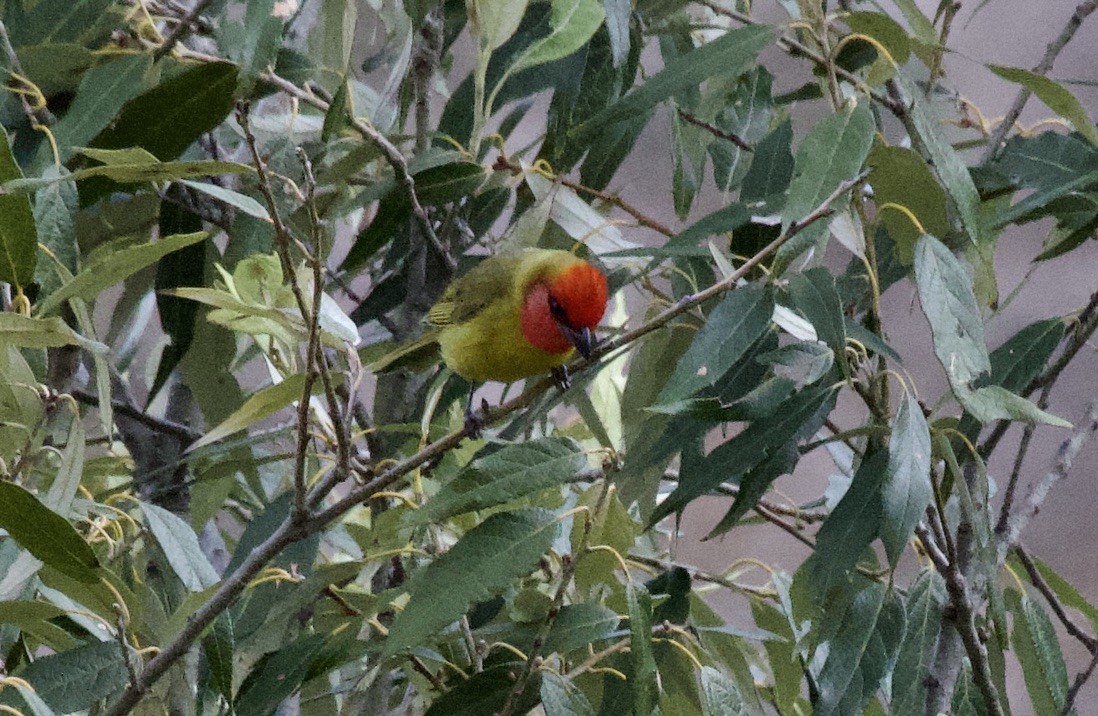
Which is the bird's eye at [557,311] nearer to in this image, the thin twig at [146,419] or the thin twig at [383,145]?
the thin twig at [383,145]

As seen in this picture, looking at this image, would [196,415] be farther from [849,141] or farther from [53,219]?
[849,141]

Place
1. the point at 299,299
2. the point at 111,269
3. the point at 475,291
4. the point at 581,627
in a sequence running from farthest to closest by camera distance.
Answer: the point at 475,291 < the point at 581,627 < the point at 111,269 < the point at 299,299

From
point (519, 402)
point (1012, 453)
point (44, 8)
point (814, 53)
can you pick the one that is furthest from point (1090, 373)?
point (44, 8)

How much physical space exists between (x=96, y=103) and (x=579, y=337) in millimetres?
604

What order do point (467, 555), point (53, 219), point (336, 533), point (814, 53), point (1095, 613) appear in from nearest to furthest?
point (467, 555) < point (53, 219) < point (814, 53) < point (1095, 613) < point (336, 533)

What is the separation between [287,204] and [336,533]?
1.62ft

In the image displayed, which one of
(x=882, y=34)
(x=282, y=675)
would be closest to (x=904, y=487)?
(x=882, y=34)

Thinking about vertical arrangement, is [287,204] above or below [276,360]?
above

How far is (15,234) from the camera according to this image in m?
0.96

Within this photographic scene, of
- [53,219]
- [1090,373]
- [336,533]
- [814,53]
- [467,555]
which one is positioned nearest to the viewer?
[467,555]

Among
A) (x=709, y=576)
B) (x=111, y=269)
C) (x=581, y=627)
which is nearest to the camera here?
(x=111, y=269)

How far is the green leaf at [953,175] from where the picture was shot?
102 cm

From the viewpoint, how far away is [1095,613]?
4.47ft

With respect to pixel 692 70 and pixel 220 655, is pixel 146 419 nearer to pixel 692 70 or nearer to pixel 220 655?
pixel 220 655
